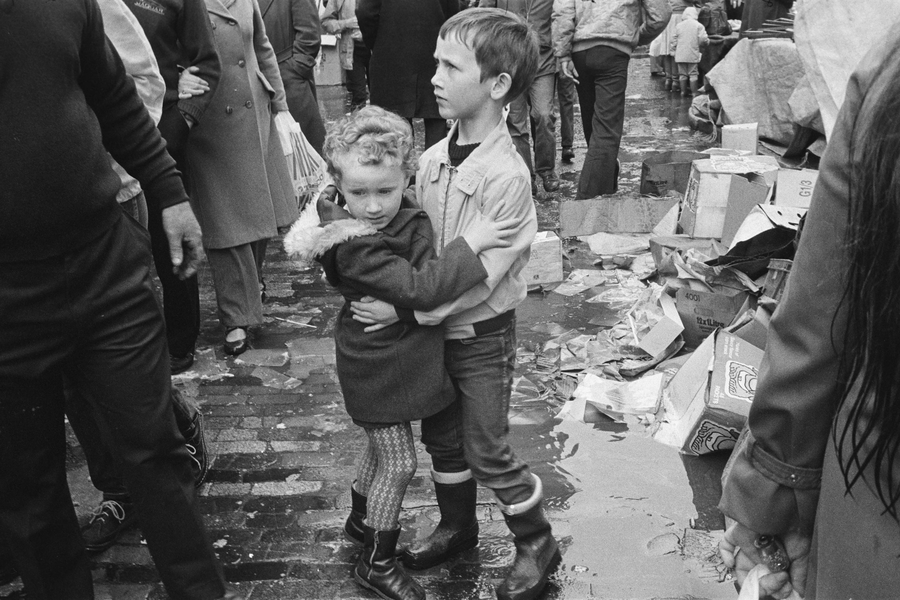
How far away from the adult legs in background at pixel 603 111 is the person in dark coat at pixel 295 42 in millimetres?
2218

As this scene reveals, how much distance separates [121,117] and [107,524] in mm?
1532

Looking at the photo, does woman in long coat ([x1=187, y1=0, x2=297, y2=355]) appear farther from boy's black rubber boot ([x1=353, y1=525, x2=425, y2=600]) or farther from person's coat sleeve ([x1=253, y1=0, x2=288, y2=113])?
boy's black rubber boot ([x1=353, y1=525, x2=425, y2=600])

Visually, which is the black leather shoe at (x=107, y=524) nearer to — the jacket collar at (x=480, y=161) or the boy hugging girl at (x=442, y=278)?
the boy hugging girl at (x=442, y=278)

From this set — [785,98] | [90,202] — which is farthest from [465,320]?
[785,98]

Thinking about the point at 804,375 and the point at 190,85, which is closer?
the point at 804,375

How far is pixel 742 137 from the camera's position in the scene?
292 inches

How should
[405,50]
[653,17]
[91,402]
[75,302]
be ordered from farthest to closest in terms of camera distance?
[653,17]
[405,50]
[91,402]
[75,302]

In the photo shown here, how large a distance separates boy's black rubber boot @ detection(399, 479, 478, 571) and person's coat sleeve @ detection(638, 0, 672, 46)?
18.8ft

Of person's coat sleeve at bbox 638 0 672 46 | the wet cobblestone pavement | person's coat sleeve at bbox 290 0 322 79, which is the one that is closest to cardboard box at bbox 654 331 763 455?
the wet cobblestone pavement

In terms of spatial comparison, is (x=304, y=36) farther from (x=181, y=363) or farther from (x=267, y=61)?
(x=181, y=363)

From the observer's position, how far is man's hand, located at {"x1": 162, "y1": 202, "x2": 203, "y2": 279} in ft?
9.66

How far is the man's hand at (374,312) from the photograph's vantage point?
2816mm

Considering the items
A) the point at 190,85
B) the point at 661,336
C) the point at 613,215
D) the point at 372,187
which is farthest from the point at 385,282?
the point at 613,215

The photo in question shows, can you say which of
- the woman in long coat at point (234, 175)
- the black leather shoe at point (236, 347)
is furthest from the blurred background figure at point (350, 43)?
the black leather shoe at point (236, 347)
